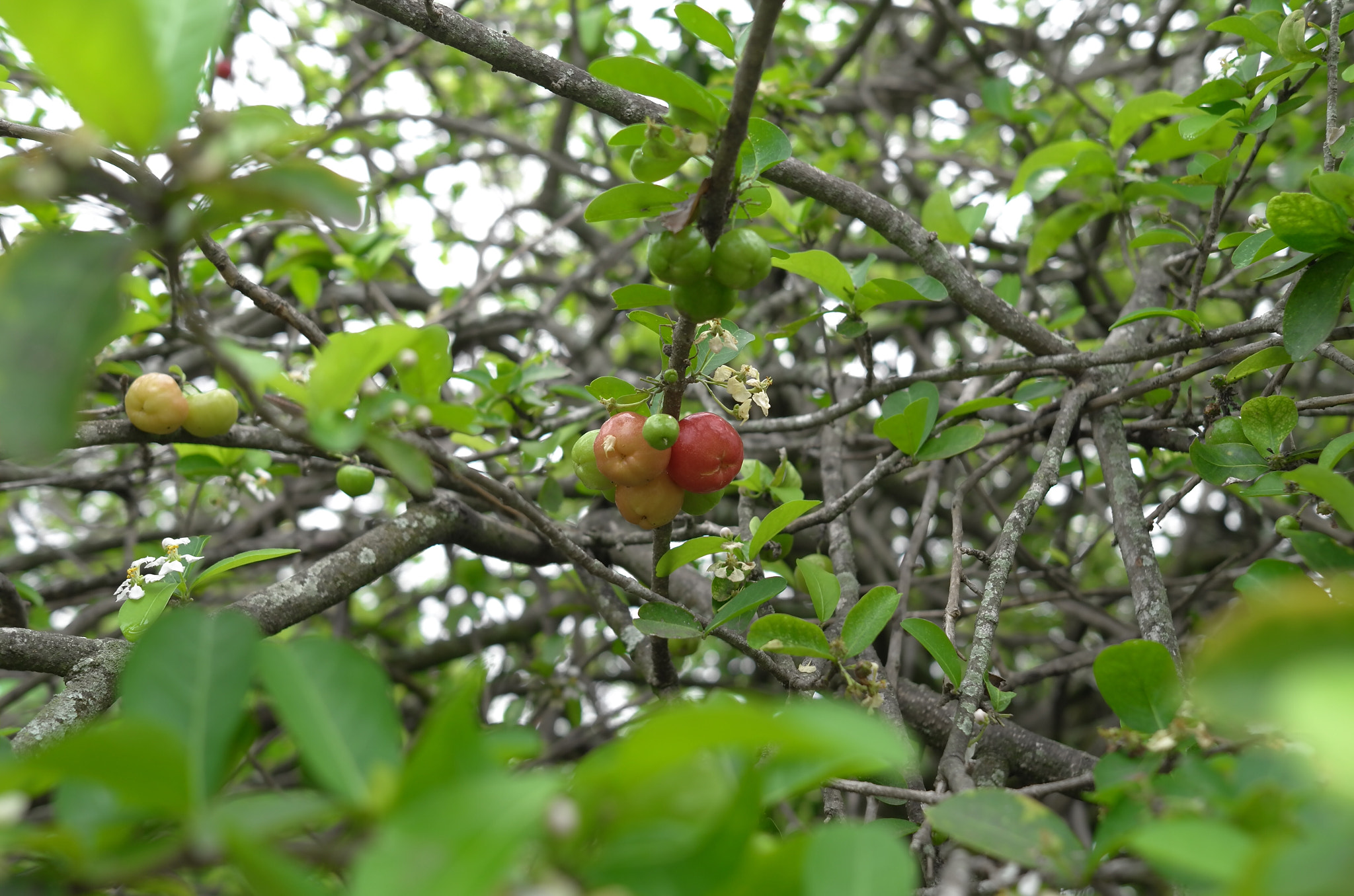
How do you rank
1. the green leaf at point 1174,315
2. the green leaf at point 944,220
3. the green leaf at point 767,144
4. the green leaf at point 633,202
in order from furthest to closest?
1. the green leaf at point 944,220
2. the green leaf at point 1174,315
3. the green leaf at point 767,144
4. the green leaf at point 633,202

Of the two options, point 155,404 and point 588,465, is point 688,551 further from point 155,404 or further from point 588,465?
point 155,404

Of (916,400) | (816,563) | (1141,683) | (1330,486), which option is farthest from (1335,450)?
(816,563)

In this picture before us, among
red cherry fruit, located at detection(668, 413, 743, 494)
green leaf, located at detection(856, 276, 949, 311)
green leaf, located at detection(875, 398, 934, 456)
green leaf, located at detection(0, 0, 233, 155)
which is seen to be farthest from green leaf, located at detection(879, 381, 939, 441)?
green leaf, located at detection(0, 0, 233, 155)

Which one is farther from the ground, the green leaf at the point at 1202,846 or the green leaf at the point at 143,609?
the green leaf at the point at 143,609

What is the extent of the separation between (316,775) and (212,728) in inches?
3.8

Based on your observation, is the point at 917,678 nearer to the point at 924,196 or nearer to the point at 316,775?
the point at 924,196

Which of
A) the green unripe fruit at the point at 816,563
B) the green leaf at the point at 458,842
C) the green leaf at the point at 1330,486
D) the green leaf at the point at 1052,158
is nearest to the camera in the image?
the green leaf at the point at 458,842

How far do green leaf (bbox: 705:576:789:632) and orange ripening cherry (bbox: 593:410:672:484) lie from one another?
196mm

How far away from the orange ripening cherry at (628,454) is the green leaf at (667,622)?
175 mm

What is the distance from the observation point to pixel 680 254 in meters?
0.91

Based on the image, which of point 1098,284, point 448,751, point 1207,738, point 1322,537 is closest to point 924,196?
point 1098,284

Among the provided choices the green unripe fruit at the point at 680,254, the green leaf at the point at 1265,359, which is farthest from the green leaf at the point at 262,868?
the green leaf at the point at 1265,359

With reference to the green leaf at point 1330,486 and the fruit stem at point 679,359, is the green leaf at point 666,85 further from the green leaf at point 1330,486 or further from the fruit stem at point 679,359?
the green leaf at point 1330,486

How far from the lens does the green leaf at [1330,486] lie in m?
0.85
